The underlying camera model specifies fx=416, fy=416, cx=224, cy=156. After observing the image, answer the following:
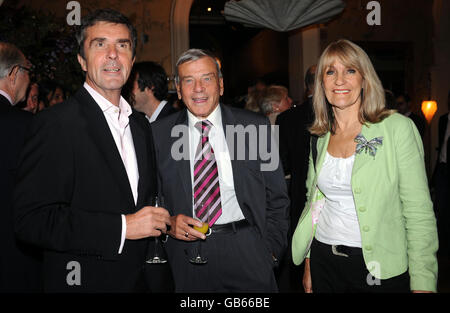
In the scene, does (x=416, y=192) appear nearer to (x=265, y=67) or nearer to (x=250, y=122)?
(x=250, y=122)

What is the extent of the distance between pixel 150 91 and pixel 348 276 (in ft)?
8.80

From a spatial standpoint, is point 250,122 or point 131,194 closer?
point 131,194

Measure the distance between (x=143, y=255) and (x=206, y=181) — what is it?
57 centimetres

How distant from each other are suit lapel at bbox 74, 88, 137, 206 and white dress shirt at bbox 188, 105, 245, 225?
59 cm

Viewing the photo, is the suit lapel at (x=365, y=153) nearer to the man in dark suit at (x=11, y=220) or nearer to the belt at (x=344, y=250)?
the belt at (x=344, y=250)

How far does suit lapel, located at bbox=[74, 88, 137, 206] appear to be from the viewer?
172 centimetres

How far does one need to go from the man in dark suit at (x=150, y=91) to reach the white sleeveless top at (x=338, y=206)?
2.15 meters

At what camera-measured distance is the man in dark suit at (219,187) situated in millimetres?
2225

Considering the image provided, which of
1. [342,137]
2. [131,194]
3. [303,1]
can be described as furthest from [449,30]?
[131,194]

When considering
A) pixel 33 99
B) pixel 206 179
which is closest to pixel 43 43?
pixel 33 99

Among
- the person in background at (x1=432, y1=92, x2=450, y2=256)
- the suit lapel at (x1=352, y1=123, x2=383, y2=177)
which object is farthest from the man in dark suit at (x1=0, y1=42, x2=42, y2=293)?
the person in background at (x1=432, y1=92, x2=450, y2=256)

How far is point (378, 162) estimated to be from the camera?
6.50ft

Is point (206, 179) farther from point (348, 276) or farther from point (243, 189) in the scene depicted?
point (348, 276)
